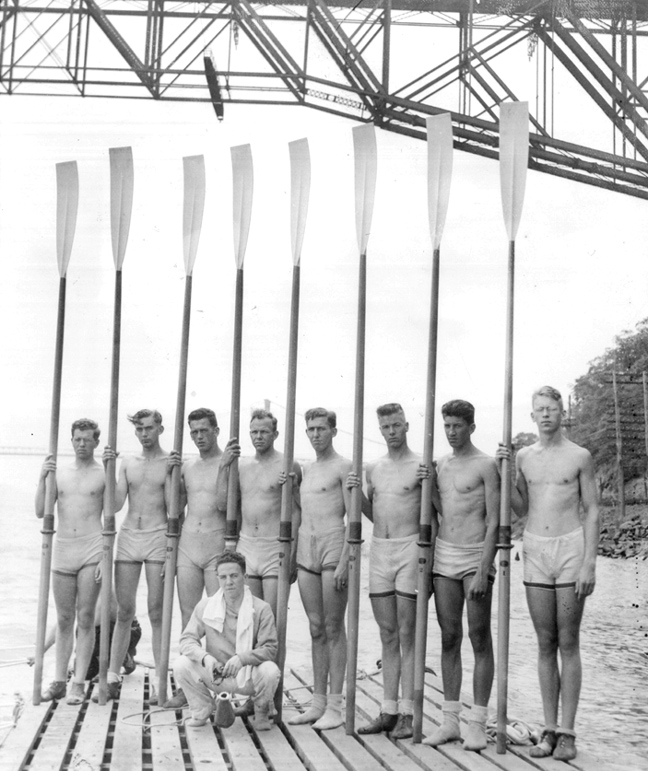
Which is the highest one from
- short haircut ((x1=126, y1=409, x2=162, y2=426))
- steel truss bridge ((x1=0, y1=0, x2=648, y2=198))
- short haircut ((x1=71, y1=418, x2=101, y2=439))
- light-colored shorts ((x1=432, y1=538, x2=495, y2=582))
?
steel truss bridge ((x1=0, y1=0, x2=648, y2=198))

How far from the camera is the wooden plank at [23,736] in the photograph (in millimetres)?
3672

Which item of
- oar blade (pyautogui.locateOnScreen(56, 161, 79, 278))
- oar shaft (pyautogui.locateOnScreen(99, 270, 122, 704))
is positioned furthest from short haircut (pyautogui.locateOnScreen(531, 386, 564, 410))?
oar blade (pyautogui.locateOnScreen(56, 161, 79, 278))

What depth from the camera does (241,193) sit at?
5211mm

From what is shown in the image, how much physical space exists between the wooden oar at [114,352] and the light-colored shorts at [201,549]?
1.27 feet

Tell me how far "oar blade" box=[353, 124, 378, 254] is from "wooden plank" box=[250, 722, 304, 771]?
240 cm

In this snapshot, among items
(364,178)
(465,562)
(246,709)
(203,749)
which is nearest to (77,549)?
(246,709)

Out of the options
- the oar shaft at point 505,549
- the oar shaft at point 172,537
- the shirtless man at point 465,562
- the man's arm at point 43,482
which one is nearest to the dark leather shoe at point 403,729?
the shirtless man at point 465,562

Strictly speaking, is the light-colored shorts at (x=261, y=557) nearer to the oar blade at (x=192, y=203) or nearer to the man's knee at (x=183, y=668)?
the man's knee at (x=183, y=668)

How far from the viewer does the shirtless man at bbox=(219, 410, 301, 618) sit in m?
4.73

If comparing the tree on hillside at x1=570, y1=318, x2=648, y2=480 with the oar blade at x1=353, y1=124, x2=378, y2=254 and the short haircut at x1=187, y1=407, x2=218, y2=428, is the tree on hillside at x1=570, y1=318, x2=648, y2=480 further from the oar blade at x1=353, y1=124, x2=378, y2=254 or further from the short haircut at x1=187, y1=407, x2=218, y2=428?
the short haircut at x1=187, y1=407, x2=218, y2=428

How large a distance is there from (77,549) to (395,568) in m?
1.80

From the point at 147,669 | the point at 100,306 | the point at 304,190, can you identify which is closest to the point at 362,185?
the point at 304,190

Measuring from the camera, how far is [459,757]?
12.8 ft

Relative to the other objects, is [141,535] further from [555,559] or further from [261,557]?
[555,559]
